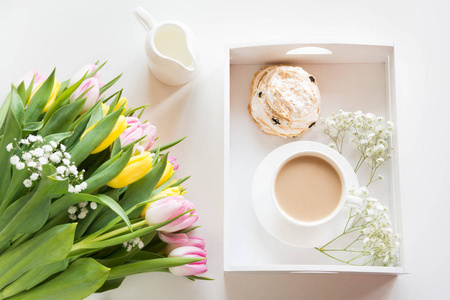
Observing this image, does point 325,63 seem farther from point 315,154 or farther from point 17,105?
point 17,105

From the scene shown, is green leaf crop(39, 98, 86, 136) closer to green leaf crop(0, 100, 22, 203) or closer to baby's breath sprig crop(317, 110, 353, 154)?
green leaf crop(0, 100, 22, 203)

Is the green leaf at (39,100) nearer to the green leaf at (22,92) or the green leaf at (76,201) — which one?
the green leaf at (22,92)

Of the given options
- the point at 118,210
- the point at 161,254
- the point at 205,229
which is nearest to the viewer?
the point at 118,210

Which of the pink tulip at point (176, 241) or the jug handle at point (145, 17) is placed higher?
the jug handle at point (145, 17)

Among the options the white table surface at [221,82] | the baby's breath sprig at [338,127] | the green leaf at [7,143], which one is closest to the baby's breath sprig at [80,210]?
the green leaf at [7,143]

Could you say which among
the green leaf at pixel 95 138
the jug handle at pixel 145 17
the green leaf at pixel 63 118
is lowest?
the green leaf at pixel 95 138

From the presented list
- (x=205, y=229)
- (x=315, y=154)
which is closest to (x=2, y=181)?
(x=205, y=229)
